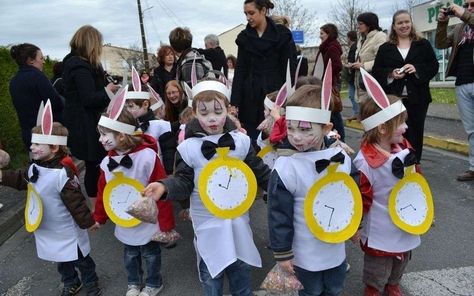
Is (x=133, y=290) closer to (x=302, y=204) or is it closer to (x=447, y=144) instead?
(x=302, y=204)

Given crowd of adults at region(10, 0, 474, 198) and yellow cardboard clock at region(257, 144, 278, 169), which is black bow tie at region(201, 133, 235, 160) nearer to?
yellow cardboard clock at region(257, 144, 278, 169)

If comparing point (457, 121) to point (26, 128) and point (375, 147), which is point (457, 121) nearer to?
point (375, 147)

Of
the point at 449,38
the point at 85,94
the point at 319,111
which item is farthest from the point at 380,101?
the point at 449,38

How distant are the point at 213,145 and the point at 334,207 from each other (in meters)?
0.75

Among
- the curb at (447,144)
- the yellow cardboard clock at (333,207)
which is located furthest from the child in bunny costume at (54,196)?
the curb at (447,144)

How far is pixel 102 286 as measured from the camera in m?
3.43

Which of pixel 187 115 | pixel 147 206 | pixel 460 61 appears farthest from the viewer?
pixel 460 61

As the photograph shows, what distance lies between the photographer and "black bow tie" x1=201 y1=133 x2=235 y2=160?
8.21ft

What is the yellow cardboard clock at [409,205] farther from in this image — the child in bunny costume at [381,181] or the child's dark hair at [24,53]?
the child's dark hair at [24,53]

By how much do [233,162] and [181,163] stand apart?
12.3 inches

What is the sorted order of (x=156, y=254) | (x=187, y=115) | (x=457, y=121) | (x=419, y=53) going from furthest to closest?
1. (x=457, y=121)
2. (x=419, y=53)
3. (x=187, y=115)
4. (x=156, y=254)

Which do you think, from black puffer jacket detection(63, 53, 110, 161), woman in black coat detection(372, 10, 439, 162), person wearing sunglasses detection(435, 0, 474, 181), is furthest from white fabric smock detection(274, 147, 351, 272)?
person wearing sunglasses detection(435, 0, 474, 181)

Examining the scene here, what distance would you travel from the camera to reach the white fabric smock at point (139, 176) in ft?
9.73

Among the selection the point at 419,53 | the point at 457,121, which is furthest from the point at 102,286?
the point at 457,121
